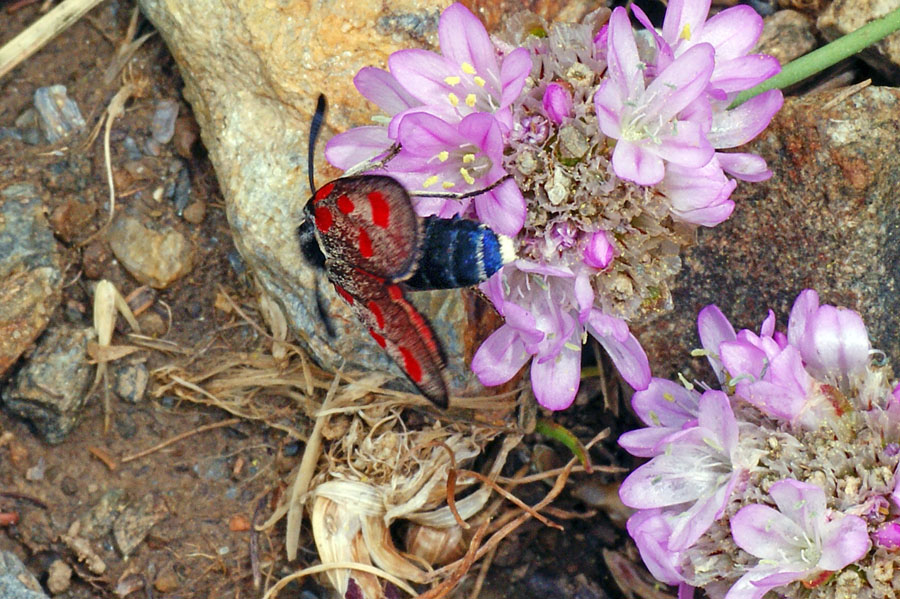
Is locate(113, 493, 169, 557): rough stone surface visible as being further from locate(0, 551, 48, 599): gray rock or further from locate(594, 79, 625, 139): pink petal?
locate(594, 79, 625, 139): pink petal

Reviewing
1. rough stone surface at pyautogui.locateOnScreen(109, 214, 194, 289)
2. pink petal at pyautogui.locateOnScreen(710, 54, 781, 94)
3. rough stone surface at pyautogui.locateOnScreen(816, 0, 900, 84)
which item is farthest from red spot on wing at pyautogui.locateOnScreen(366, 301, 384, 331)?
rough stone surface at pyautogui.locateOnScreen(816, 0, 900, 84)

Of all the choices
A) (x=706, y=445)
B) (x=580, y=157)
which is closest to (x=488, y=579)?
(x=706, y=445)

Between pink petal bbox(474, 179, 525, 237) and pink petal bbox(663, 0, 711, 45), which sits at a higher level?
pink petal bbox(663, 0, 711, 45)

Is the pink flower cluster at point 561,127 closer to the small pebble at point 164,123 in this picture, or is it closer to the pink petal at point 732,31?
the pink petal at point 732,31

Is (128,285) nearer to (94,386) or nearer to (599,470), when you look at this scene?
(94,386)

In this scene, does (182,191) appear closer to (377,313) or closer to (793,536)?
(377,313)

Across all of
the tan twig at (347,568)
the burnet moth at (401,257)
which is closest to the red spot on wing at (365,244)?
the burnet moth at (401,257)
